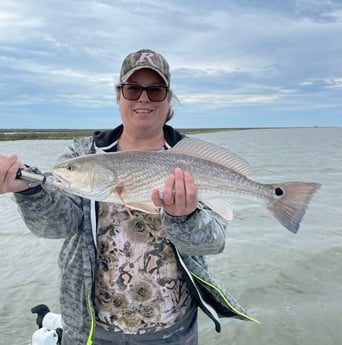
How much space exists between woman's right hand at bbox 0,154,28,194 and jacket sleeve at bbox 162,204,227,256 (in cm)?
85

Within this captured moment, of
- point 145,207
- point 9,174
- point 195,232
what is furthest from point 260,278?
point 9,174

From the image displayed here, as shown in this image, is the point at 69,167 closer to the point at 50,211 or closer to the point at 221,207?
the point at 50,211

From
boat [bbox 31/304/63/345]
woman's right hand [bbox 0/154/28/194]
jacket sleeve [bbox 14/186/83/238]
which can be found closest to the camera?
woman's right hand [bbox 0/154/28/194]

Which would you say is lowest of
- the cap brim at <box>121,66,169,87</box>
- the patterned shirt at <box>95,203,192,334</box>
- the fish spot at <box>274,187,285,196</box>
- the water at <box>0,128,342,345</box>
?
the water at <box>0,128,342,345</box>

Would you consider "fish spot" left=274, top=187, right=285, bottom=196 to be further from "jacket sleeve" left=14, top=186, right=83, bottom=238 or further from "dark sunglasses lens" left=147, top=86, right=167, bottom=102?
"jacket sleeve" left=14, top=186, right=83, bottom=238

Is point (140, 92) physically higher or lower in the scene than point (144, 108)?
higher

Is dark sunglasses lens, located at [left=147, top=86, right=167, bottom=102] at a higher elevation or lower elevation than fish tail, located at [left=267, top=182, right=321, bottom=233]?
higher

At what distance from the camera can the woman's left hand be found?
248cm

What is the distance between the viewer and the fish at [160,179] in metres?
2.68

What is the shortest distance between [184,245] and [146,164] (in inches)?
21.2

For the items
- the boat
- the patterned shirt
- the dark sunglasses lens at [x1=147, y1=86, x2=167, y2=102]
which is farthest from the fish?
the boat

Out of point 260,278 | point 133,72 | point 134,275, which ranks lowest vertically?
point 260,278

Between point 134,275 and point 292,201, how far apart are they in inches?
43.2

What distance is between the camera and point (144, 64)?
9.63 ft
